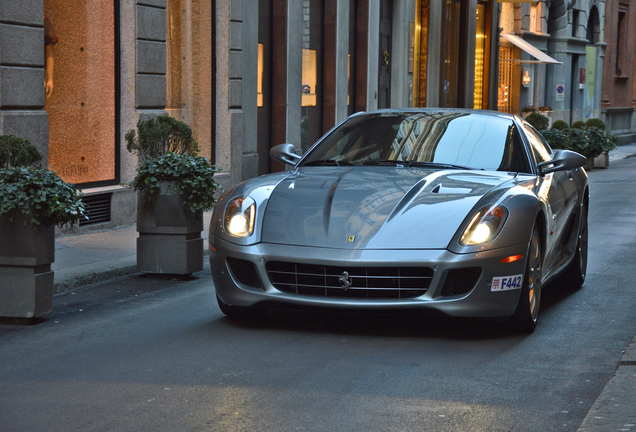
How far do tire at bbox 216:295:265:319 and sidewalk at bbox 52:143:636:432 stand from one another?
2132 mm

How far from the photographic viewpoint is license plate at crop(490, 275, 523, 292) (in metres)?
6.04

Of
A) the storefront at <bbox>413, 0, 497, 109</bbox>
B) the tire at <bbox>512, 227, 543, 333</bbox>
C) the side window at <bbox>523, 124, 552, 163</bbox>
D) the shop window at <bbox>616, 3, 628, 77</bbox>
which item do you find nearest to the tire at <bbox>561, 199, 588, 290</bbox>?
the side window at <bbox>523, 124, 552, 163</bbox>

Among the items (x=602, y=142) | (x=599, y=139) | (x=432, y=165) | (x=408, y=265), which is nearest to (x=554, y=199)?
(x=432, y=165)

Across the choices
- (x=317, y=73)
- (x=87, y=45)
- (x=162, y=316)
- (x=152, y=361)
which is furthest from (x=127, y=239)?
(x=317, y=73)

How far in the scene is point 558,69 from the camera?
1491 inches

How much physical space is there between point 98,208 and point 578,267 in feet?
21.3

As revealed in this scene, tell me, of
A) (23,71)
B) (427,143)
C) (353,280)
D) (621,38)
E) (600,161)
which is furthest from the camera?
(621,38)

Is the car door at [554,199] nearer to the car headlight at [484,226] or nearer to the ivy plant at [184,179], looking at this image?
the car headlight at [484,226]

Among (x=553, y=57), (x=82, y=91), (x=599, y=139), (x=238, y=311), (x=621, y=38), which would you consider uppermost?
(x=621, y=38)

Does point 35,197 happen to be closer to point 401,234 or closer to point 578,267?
point 401,234

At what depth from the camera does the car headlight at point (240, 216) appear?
250 inches

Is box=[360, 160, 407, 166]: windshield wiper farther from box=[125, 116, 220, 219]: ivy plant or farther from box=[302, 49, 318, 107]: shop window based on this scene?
box=[302, 49, 318, 107]: shop window

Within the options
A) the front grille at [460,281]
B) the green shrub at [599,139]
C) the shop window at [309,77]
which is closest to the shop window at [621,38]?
the green shrub at [599,139]

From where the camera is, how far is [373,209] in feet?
20.4
